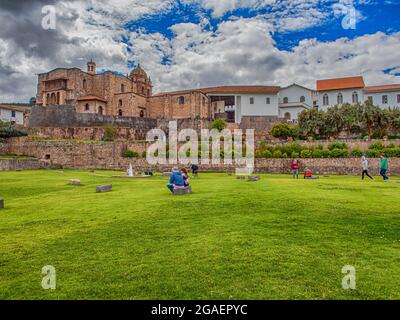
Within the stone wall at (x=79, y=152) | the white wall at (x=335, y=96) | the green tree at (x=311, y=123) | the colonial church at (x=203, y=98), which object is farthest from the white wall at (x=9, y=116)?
the white wall at (x=335, y=96)

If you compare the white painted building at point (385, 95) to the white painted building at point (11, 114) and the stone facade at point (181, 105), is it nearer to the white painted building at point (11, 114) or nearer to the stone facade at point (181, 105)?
the stone facade at point (181, 105)

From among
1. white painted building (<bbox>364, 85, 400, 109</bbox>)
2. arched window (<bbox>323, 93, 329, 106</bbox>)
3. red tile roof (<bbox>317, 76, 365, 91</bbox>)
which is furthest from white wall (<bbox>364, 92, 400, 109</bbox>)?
arched window (<bbox>323, 93, 329, 106</bbox>)

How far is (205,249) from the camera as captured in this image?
5.53 m

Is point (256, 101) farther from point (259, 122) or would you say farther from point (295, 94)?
point (295, 94)

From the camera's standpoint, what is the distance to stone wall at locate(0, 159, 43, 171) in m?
29.3

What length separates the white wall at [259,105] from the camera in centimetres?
5588

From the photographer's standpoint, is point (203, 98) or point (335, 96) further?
point (203, 98)

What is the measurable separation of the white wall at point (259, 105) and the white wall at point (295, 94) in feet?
16.2

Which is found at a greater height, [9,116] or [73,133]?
[9,116]

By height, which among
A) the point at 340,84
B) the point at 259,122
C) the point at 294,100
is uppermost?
the point at 340,84

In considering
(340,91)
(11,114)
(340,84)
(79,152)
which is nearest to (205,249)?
(79,152)

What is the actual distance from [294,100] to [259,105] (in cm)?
820

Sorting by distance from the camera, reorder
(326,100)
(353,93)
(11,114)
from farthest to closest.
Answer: (11,114) → (326,100) → (353,93)
